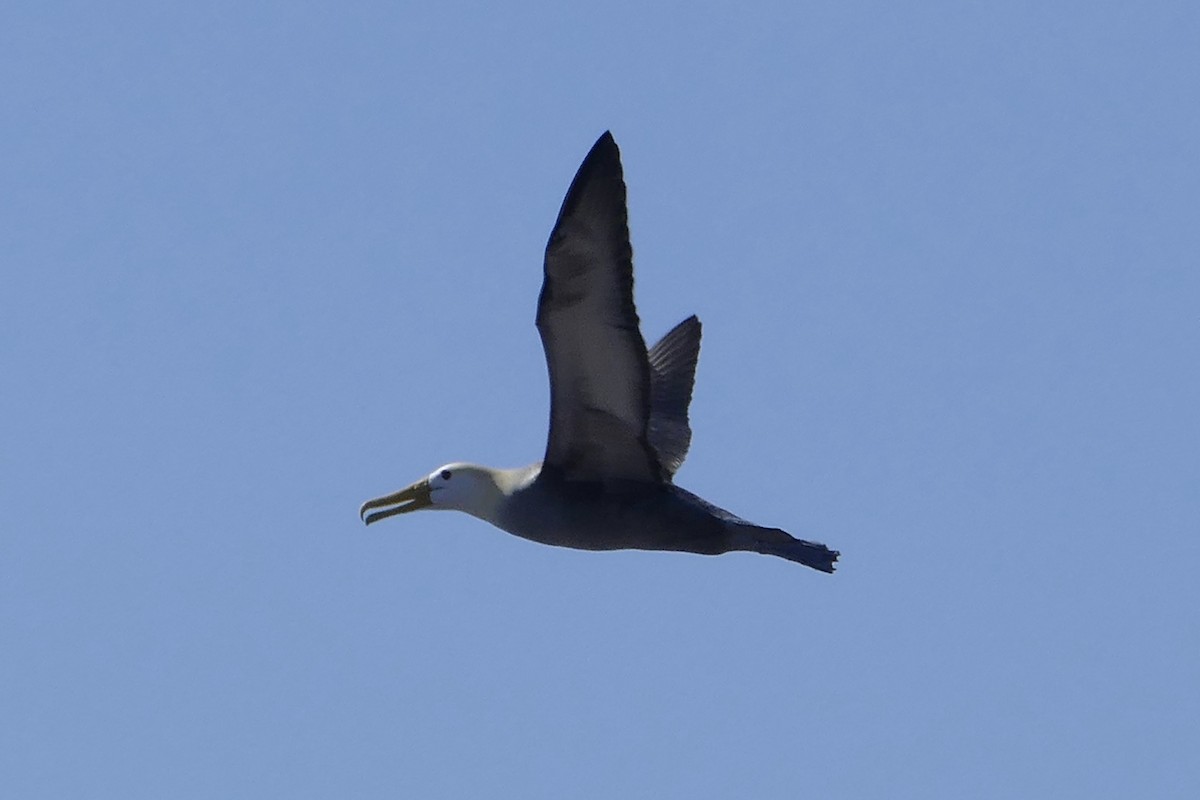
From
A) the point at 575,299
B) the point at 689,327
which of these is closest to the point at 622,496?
the point at 575,299

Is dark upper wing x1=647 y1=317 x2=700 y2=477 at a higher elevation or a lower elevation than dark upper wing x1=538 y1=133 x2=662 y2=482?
higher

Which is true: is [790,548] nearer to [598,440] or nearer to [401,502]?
[598,440]

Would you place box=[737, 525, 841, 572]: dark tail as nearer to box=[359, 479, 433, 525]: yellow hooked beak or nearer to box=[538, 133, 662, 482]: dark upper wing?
box=[538, 133, 662, 482]: dark upper wing

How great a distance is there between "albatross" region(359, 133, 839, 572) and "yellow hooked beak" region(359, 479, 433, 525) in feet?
1.86

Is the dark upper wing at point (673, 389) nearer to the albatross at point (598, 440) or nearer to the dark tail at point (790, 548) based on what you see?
the albatross at point (598, 440)

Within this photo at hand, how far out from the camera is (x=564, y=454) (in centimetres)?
1905

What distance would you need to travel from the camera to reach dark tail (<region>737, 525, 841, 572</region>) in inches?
741

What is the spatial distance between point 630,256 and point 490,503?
2.61 metres

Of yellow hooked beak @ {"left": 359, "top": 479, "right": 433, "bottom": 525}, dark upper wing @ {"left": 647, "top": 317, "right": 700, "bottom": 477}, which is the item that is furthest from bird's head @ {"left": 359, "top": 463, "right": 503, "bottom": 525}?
dark upper wing @ {"left": 647, "top": 317, "right": 700, "bottom": 477}

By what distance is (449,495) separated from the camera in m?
20.0

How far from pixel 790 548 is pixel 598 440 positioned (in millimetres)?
1648

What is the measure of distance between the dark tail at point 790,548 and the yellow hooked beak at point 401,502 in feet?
9.47

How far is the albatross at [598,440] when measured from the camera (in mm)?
17844

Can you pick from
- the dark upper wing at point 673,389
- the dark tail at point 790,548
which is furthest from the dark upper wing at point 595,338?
the dark upper wing at point 673,389
